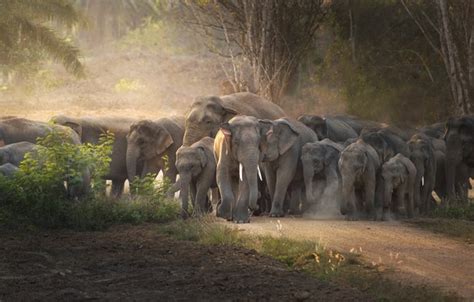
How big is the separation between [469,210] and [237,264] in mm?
6193

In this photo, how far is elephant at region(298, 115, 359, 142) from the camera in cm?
1881

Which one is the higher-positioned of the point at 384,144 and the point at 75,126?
the point at 75,126

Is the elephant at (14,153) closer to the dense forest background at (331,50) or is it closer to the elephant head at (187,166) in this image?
the elephant head at (187,166)

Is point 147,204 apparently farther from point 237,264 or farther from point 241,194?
point 237,264

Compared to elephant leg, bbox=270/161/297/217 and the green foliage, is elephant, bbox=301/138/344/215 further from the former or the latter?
the green foliage

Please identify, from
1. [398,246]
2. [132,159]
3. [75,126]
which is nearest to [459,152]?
[132,159]

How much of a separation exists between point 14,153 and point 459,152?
25.8 feet

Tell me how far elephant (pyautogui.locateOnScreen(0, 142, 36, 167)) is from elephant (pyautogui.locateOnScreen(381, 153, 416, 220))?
5.33 m

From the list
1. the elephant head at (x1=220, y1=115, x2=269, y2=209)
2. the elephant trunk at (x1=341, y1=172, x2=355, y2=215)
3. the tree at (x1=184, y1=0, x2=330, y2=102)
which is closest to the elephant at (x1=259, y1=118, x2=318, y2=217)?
the elephant head at (x1=220, y1=115, x2=269, y2=209)

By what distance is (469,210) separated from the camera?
51.5 feet

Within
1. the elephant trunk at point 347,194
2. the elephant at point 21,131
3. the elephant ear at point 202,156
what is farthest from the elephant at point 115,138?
the elephant trunk at point 347,194

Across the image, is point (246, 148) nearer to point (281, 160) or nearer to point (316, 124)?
point (281, 160)

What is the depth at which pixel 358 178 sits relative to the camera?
15305 mm

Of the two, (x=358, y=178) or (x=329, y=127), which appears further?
(x=329, y=127)
